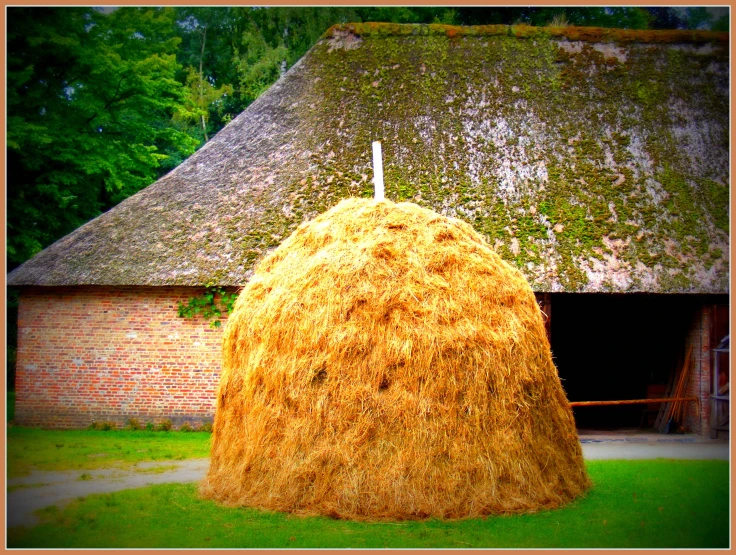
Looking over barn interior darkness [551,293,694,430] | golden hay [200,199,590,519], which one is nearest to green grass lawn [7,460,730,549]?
golden hay [200,199,590,519]

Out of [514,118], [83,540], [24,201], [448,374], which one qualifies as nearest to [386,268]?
[448,374]

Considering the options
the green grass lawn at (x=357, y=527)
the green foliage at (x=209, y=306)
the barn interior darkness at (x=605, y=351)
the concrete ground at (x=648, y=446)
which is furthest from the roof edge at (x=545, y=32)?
the green grass lawn at (x=357, y=527)

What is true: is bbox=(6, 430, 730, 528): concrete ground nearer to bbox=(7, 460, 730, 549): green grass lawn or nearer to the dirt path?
the dirt path

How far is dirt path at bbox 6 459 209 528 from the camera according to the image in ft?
27.6

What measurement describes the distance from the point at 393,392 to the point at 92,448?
6.93 m

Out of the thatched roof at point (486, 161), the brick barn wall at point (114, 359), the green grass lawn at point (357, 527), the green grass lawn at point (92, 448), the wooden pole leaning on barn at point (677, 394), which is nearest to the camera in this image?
the green grass lawn at point (357, 527)

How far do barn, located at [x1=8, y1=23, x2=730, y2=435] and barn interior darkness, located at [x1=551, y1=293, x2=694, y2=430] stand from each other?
43cm

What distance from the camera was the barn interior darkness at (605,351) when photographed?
19.0m

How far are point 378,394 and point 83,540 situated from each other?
2888 mm

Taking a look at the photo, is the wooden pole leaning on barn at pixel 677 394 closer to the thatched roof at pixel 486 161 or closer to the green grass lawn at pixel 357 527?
the thatched roof at pixel 486 161

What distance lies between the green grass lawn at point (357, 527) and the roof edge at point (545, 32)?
13.0 meters

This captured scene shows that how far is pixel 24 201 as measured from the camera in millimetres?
16891

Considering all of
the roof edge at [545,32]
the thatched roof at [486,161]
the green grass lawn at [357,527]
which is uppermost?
the roof edge at [545,32]

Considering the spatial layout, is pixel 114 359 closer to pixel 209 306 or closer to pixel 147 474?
pixel 209 306
